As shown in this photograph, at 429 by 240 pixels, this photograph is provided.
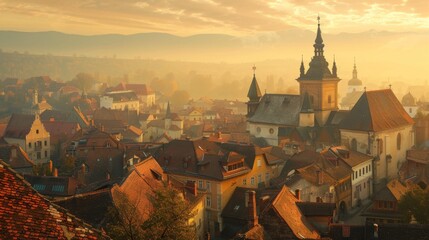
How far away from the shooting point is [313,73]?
237 feet

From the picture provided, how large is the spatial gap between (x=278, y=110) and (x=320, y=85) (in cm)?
625

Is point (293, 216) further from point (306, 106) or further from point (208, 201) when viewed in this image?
point (306, 106)

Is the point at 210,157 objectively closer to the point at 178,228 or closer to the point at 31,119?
the point at 178,228

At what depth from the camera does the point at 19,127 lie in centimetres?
7506

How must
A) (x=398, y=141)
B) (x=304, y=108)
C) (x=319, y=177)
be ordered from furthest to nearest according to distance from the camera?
(x=304, y=108), (x=398, y=141), (x=319, y=177)

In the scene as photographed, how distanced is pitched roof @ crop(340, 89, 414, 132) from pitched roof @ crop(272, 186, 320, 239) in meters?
32.1

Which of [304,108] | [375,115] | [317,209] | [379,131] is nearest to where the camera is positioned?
[317,209]

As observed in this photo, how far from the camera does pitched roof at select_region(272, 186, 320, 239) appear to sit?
29.8 metres

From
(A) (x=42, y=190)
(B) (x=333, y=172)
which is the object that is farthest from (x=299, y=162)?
(A) (x=42, y=190)

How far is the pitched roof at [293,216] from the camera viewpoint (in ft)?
97.7

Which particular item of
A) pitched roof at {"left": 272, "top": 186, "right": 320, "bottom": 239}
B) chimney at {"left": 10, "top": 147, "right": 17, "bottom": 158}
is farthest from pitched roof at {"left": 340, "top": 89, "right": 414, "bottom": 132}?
chimney at {"left": 10, "top": 147, "right": 17, "bottom": 158}

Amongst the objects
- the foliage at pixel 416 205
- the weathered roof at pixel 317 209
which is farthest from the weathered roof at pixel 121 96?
the weathered roof at pixel 317 209

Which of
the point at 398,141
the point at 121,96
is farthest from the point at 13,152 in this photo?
the point at 121,96

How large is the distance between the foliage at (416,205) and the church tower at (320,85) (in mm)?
30911
